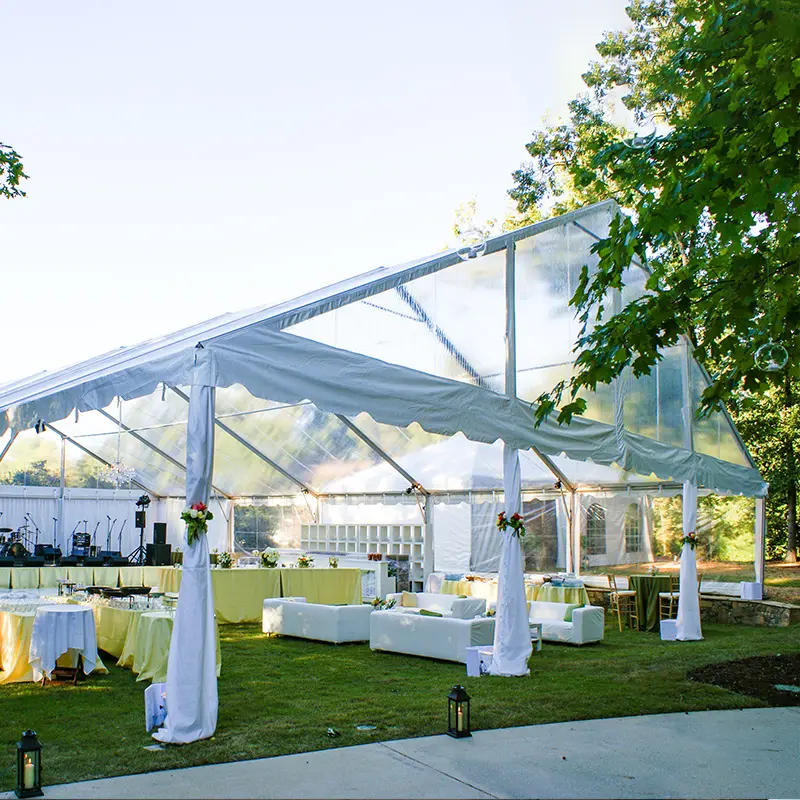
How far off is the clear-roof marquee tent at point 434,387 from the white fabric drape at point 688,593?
28.3 inches

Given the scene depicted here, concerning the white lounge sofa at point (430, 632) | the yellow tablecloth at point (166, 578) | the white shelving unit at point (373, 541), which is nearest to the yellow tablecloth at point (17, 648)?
the white lounge sofa at point (430, 632)

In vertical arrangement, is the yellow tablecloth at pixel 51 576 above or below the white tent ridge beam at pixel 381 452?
below

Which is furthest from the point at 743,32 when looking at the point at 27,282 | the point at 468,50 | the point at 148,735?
the point at 27,282

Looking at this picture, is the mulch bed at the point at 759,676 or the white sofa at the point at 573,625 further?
the white sofa at the point at 573,625

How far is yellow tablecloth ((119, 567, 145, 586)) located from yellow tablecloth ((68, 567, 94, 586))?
52cm

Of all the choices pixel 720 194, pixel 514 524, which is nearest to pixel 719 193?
pixel 720 194

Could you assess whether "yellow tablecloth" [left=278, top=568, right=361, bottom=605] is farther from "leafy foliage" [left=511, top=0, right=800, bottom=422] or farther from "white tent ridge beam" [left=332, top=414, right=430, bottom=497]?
"leafy foliage" [left=511, top=0, right=800, bottom=422]

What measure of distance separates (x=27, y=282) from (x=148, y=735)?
22897 mm

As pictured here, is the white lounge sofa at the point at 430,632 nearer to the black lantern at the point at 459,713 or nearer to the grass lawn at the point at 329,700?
the grass lawn at the point at 329,700

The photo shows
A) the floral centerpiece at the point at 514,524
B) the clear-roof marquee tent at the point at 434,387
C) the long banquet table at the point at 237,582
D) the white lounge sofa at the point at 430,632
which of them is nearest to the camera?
the clear-roof marquee tent at the point at 434,387

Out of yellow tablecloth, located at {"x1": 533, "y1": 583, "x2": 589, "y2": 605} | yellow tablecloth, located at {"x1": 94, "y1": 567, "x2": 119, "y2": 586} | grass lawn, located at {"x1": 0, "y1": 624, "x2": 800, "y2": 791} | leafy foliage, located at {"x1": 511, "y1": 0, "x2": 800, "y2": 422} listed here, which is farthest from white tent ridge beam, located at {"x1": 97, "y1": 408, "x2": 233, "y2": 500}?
leafy foliage, located at {"x1": 511, "y1": 0, "x2": 800, "y2": 422}

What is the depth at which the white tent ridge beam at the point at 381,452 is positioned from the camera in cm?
1541

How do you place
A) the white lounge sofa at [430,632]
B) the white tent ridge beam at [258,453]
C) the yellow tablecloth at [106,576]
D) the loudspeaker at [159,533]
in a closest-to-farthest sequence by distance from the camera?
1. the white lounge sofa at [430,632]
2. the yellow tablecloth at [106,576]
3. the white tent ridge beam at [258,453]
4. the loudspeaker at [159,533]

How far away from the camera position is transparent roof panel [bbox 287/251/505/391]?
8.99 meters
